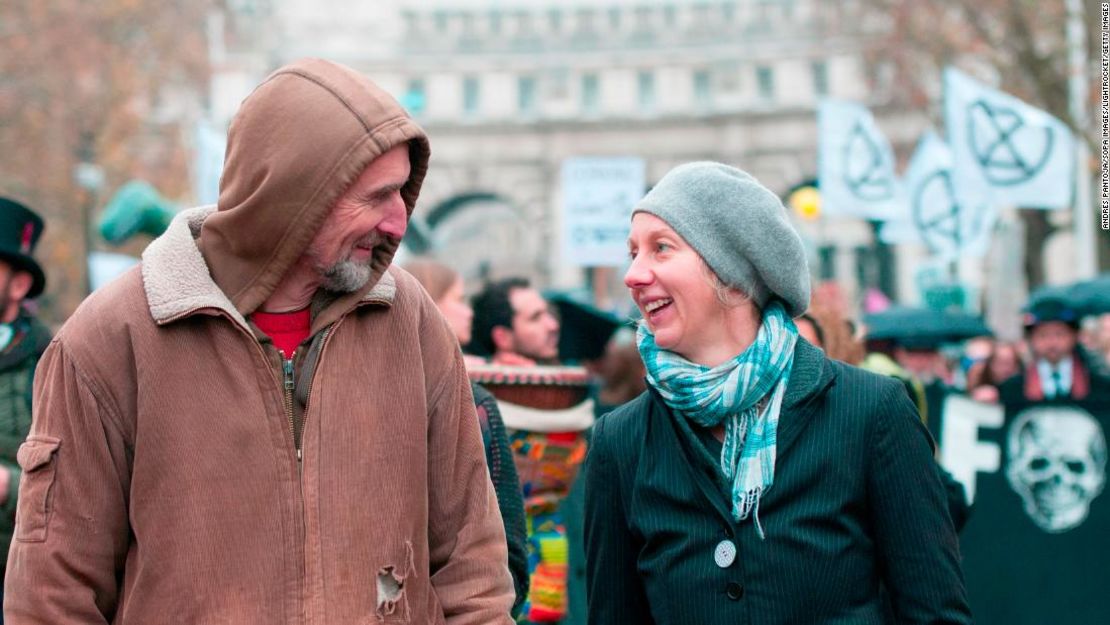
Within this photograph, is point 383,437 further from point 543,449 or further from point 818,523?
point 543,449

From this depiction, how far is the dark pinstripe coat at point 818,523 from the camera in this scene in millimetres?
3311

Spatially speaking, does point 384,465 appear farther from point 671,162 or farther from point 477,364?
point 671,162

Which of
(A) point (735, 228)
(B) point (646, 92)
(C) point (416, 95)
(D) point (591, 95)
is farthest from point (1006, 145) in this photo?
(C) point (416, 95)

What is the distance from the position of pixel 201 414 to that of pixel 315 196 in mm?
449

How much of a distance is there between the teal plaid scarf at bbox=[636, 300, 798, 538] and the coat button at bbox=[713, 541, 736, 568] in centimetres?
6

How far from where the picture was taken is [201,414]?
9.91ft

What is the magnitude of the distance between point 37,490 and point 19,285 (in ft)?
7.78

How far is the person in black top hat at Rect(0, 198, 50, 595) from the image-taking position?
4.59 m

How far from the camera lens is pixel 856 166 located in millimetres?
15930

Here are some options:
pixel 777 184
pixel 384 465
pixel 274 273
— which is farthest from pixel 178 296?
pixel 777 184

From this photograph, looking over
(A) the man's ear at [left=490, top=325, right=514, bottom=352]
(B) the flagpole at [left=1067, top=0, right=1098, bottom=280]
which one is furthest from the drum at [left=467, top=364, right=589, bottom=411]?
(B) the flagpole at [left=1067, top=0, right=1098, bottom=280]

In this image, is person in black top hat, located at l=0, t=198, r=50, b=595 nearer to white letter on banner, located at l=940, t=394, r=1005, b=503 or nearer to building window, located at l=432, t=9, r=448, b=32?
white letter on banner, located at l=940, t=394, r=1005, b=503

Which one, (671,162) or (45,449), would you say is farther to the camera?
(671,162)

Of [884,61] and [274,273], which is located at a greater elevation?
[884,61]
